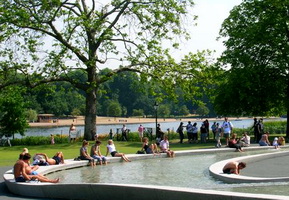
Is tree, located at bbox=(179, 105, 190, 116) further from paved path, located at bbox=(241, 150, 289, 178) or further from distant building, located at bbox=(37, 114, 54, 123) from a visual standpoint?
paved path, located at bbox=(241, 150, 289, 178)

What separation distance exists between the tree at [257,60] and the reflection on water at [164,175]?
56.0 feet

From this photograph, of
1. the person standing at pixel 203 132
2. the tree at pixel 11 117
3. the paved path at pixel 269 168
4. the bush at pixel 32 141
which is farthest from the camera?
the tree at pixel 11 117

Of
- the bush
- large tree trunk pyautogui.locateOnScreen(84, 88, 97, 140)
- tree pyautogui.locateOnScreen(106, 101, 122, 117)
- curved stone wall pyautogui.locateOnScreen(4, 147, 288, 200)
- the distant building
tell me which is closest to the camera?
curved stone wall pyautogui.locateOnScreen(4, 147, 288, 200)

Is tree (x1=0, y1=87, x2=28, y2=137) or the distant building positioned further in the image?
the distant building

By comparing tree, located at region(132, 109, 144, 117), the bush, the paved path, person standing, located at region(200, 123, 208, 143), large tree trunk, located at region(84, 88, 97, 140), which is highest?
tree, located at region(132, 109, 144, 117)

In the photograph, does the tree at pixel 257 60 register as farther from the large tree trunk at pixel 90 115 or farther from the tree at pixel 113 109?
the tree at pixel 113 109

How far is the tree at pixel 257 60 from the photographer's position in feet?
125

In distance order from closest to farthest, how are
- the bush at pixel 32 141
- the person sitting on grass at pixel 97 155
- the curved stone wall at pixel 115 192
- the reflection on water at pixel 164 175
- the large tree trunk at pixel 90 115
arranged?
the curved stone wall at pixel 115 192
the reflection on water at pixel 164 175
the person sitting on grass at pixel 97 155
the bush at pixel 32 141
the large tree trunk at pixel 90 115

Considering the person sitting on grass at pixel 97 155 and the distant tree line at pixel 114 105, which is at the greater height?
the distant tree line at pixel 114 105

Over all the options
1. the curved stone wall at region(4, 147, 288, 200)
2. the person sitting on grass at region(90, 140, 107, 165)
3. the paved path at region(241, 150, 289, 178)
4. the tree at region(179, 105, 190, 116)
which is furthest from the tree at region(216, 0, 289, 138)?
the tree at region(179, 105, 190, 116)

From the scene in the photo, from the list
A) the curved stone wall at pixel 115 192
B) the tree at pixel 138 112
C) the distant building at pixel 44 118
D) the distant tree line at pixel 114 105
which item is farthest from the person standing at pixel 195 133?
the tree at pixel 138 112

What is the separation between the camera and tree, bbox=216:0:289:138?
38094 millimetres

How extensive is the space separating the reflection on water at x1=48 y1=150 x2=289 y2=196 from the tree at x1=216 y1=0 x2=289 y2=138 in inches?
672

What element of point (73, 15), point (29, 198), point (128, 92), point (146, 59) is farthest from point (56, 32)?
point (128, 92)
